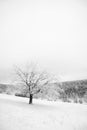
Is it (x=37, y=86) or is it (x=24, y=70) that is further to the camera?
(x=24, y=70)

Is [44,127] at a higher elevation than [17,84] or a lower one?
lower

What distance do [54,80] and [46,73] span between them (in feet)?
6.75

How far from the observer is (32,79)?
15.9m

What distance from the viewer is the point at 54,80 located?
15773 mm

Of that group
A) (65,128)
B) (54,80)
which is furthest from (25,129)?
(54,80)

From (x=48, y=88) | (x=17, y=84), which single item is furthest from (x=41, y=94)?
(x=17, y=84)

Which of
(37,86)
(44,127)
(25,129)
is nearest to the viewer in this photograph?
(25,129)

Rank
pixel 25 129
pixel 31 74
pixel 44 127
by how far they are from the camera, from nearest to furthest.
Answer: pixel 25 129 < pixel 44 127 < pixel 31 74

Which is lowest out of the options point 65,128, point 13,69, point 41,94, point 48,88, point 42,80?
point 65,128

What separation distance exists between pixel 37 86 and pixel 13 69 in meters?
6.22

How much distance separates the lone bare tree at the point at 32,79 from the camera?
50.2 ft

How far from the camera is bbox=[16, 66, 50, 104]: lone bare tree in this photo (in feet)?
50.2

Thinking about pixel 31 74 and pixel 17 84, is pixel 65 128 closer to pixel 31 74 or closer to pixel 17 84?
pixel 31 74

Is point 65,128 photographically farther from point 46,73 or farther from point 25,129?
point 46,73
